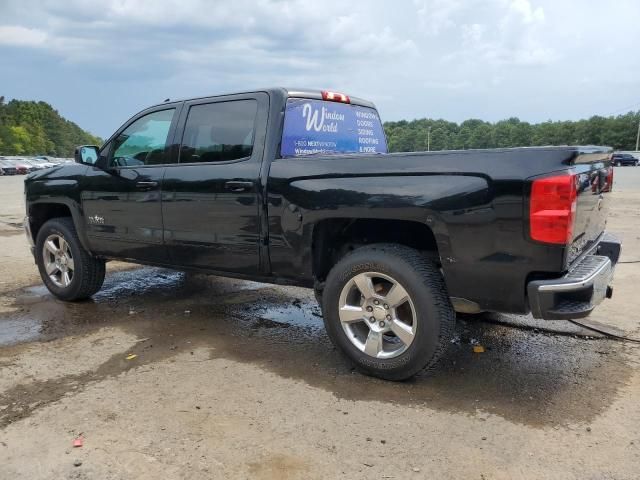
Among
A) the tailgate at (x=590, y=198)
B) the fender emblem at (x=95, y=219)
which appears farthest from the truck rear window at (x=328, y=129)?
the fender emblem at (x=95, y=219)

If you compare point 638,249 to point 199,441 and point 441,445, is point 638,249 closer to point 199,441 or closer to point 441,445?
point 441,445

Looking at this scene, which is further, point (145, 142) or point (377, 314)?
point (145, 142)

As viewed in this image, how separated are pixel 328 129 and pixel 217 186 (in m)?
1.04

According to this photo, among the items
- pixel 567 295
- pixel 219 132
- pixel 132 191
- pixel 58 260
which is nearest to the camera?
pixel 567 295

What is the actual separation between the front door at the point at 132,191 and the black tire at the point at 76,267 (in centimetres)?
Answer: 25

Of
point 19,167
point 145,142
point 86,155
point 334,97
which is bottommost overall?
point 19,167

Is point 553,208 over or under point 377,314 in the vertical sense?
over

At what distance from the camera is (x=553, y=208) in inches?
115

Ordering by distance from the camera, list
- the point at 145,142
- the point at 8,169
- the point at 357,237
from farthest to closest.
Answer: the point at 8,169 < the point at 145,142 < the point at 357,237

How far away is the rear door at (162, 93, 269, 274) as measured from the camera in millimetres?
4102

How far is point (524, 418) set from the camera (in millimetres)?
3092

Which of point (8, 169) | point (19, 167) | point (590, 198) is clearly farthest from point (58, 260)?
point (19, 167)

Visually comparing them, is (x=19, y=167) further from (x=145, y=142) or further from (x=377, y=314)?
(x=377, y=314)

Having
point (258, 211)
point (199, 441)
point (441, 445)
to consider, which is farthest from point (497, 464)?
point (258, 211)
